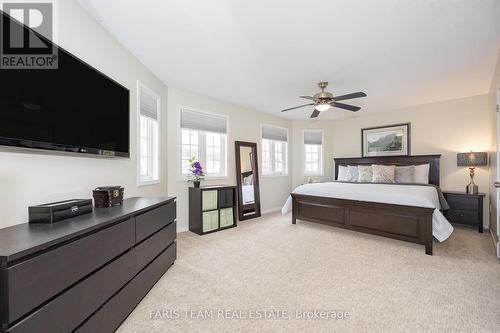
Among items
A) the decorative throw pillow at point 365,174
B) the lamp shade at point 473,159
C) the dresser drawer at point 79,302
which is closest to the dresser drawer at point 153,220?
the dresser drawer at point 79,302

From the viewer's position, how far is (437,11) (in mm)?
1944

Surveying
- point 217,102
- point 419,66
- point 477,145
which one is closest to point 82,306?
point 217,102

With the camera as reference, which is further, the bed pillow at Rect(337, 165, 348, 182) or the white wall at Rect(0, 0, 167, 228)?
the bed pillow at Rect(337, 165, 348, 182)

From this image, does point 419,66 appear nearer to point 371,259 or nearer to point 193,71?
point 371,259

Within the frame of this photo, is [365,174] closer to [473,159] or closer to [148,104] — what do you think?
[473,159]

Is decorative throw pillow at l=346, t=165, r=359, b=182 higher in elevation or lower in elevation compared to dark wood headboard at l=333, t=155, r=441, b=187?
lower

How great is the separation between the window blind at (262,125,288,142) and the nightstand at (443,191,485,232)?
11.8 ft

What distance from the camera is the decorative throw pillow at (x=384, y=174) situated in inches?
181

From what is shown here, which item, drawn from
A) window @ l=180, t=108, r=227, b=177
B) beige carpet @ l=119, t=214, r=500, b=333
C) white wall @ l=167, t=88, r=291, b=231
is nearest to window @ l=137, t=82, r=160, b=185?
white wall @ l=167, t=88, r=291, b=231

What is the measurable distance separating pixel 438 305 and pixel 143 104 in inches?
151

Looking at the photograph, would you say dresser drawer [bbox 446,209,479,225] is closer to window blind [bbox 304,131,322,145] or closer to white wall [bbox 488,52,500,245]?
white wall [bbox 488,52,500,245]

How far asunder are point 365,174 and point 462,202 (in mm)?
1639

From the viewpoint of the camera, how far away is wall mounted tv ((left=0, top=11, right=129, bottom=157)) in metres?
1.27

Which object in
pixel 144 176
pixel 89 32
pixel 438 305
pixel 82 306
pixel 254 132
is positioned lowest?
pixel 438 305
